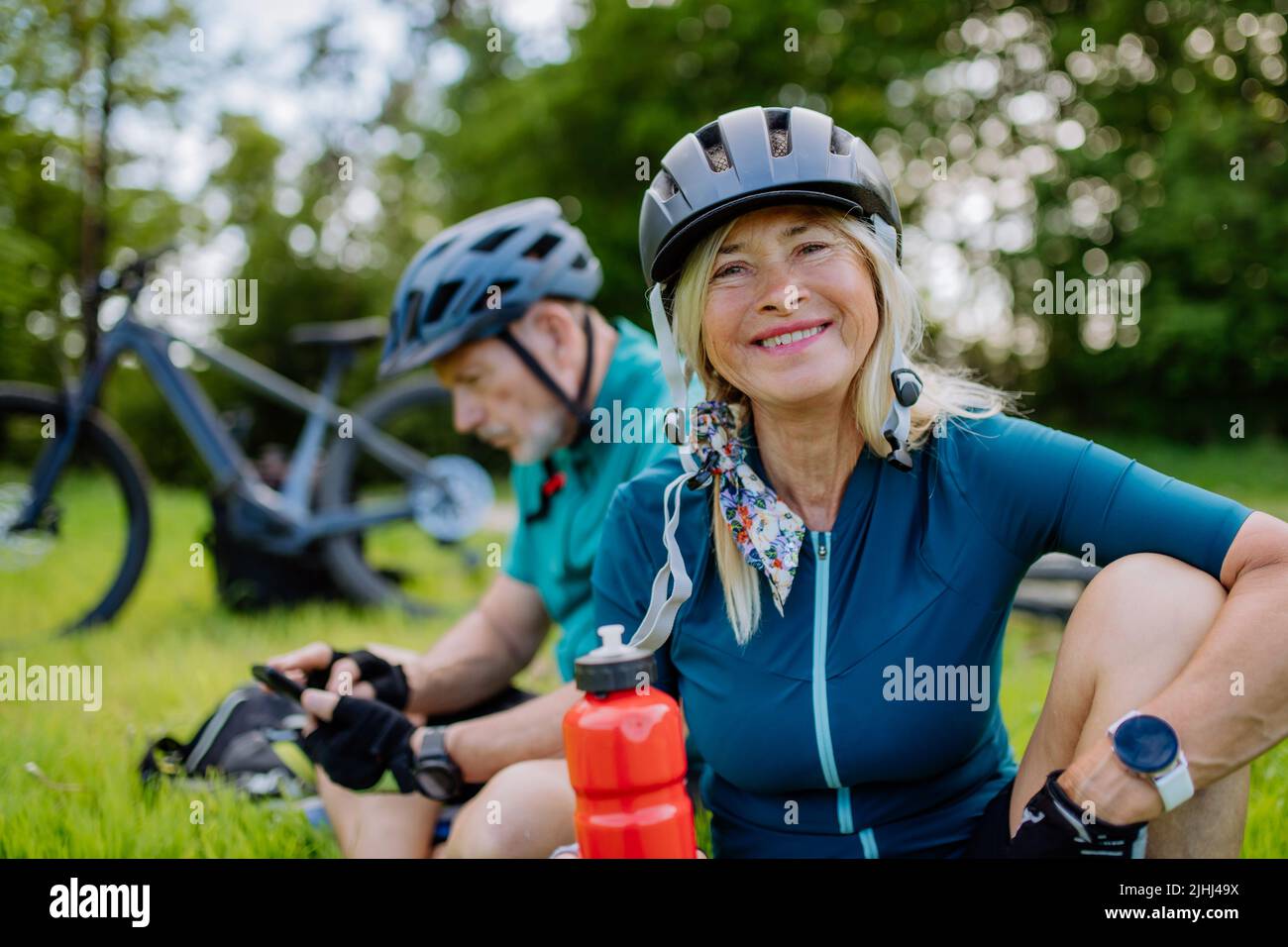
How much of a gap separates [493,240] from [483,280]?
0.73 ft

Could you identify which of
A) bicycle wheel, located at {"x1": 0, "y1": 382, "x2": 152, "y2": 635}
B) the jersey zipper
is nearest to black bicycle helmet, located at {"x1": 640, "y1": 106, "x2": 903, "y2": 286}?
the jersey zipper

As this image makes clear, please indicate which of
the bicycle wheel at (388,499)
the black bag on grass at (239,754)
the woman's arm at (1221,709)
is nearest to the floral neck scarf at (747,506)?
the woman's arm at (1221,709)

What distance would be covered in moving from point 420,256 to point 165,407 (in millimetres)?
12229

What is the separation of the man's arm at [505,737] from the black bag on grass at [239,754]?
81cm

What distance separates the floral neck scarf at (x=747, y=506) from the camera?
6.33 feet

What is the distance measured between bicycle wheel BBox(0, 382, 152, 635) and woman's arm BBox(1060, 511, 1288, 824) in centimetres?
476

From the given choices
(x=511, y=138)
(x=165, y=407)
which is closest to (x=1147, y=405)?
(x=511, y=138)

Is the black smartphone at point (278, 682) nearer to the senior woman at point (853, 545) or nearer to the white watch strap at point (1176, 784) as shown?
the senior woman at point (853, 545)

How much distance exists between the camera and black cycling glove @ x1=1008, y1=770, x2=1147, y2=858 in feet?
5.37

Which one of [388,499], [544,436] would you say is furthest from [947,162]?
[544,436]

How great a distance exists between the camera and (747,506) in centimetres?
197

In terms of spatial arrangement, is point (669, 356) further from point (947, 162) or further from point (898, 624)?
point (947, 162)

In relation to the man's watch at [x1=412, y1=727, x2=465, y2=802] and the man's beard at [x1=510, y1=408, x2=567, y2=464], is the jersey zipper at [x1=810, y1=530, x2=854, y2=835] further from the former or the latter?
the man's beard at [x1=510, y1=408, x2=567, y2=464]

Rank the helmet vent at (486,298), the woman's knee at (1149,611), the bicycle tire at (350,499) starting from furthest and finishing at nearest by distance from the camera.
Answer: the bicycle tire at (350,499) → the helmet vent at (486,298) → the woman's knee at (1149,611)
